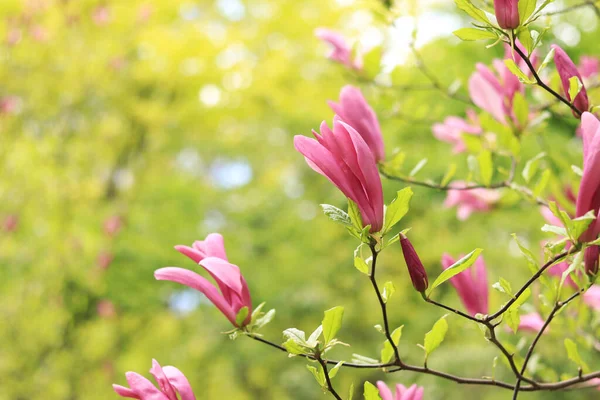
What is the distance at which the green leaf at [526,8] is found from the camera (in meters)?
0.50

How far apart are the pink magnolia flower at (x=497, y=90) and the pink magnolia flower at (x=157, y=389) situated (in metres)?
0.59

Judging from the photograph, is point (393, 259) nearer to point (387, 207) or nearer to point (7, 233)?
→ point (7, 233)

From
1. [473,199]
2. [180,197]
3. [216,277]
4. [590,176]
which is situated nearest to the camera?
[590,176]

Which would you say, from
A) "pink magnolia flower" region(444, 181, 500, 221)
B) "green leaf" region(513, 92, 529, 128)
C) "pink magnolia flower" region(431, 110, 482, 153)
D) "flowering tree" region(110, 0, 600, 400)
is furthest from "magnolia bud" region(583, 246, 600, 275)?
"pink magnolia flower" region(444, 181, 500, 221)

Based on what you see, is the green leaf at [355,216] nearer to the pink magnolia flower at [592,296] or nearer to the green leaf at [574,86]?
the green leaf at [574,86]

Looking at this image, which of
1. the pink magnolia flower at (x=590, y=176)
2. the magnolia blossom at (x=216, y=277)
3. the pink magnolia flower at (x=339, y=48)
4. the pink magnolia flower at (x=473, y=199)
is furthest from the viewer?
the pink magnolia flower at (x=473, y=199)

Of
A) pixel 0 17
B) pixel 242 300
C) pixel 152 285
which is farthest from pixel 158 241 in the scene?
pixel 242 300

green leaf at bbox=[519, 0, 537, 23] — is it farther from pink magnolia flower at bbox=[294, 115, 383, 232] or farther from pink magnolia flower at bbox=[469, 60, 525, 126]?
pink magnolia flower at bbox=[469, 60, 525, 126]

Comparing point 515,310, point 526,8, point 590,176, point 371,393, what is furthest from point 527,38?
point 371,393

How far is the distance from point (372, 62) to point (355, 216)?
58 cm

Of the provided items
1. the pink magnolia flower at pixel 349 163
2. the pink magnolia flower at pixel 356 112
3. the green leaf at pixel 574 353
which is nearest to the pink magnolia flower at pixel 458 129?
the pink magnolia flower at pixel 356 112

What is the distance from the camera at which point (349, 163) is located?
49 centimetres

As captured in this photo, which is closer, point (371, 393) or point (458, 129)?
point (371, 393)

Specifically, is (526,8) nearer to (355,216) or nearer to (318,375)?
(355,216)
